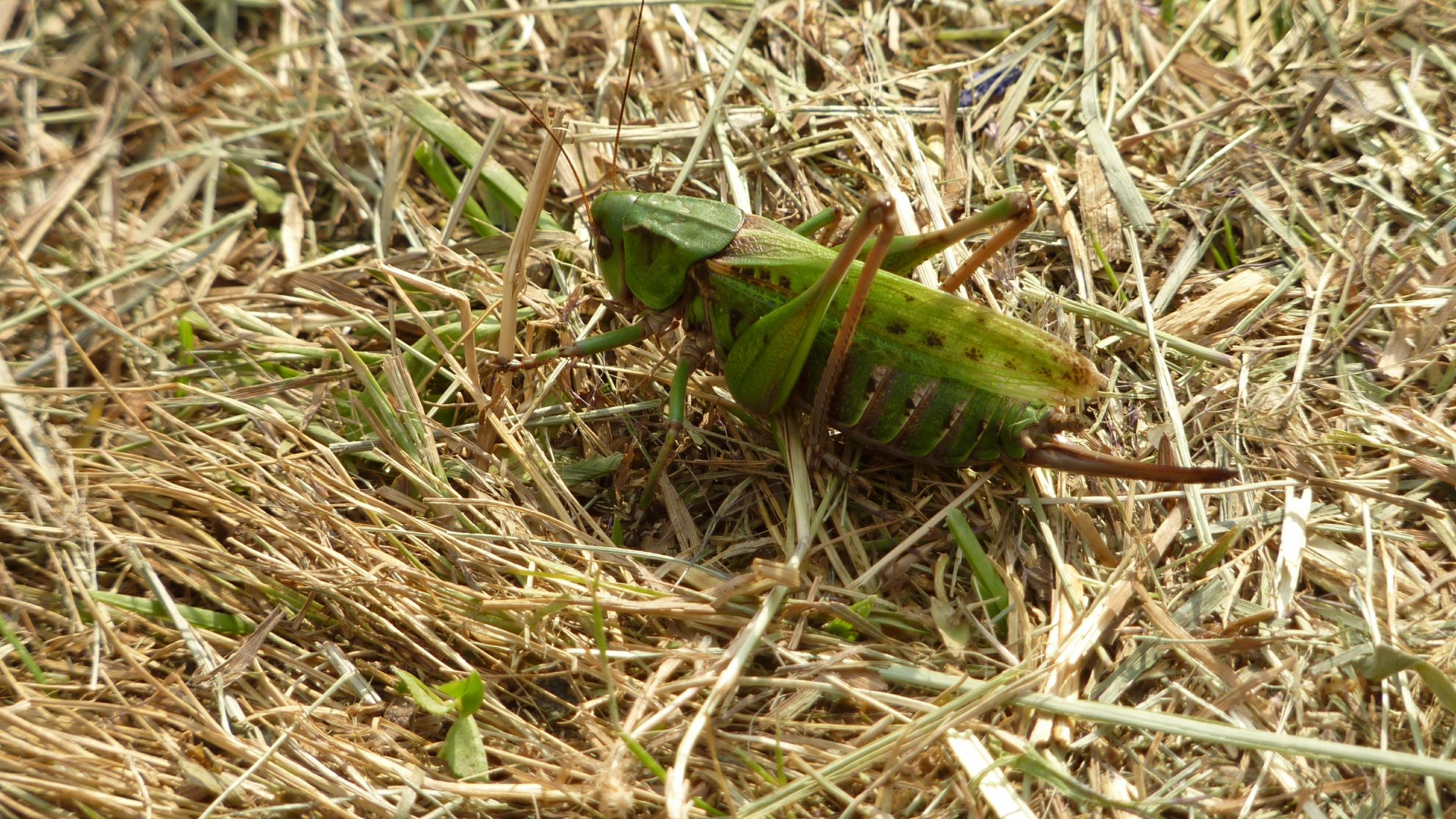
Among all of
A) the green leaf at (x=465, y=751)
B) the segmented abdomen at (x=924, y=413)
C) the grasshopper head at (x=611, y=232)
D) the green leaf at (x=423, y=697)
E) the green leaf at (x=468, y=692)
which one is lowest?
the green leaf at (x=465, y=751)

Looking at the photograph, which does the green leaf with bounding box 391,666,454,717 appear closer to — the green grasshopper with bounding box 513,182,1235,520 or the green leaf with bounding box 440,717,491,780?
the green leaf with bounding box 440,717,491,780

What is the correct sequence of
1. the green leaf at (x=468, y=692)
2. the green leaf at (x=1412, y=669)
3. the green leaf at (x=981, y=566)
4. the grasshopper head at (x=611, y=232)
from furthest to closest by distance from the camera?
the grasshopper head at (x=611, y=232)
the green leaf at (x=981, y=566)
the green leaf at (x=468, y=692)
the green leaf at (x=1412, y=669)

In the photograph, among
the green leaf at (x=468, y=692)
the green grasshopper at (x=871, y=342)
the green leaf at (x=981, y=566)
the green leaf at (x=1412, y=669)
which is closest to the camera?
the green leaf at (x=1412, y=669)

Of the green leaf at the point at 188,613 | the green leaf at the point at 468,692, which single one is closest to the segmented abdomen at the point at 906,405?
the green leaf at the point at 468,692

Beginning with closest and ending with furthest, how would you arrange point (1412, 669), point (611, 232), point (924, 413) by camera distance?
point (1412, 669), point (924, 413), point (611, 232)

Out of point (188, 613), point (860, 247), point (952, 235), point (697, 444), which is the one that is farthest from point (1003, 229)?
point (188, 613)

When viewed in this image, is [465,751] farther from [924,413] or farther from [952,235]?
[952,235]

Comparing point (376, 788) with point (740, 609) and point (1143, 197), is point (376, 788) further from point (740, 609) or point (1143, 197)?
point (1143, 197)

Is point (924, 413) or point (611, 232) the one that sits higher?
point (611, 232)

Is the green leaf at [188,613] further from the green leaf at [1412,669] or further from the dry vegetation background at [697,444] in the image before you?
the green leaf at [1412,669]
